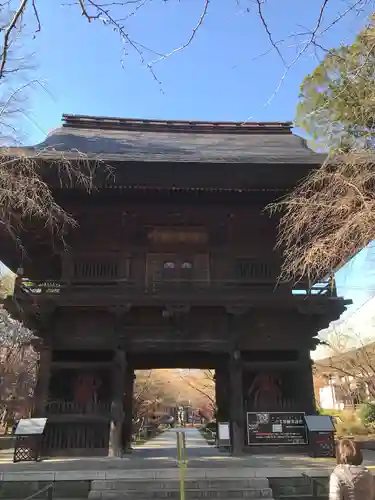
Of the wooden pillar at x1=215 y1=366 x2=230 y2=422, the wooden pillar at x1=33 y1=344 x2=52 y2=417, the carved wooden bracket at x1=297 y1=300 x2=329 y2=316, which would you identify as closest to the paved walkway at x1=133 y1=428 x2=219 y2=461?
the wooden pillar at x1=215 y1=366 x2=230 y2=422

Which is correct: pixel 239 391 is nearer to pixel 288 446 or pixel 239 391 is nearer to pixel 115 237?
pixel 288 446

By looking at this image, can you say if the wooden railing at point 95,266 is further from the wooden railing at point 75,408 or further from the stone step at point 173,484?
the stone step at point 173,484

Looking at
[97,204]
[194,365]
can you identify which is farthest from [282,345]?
[97,204]

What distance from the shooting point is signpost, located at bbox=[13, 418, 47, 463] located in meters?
9.62

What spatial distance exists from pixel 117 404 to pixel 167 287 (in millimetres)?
3035

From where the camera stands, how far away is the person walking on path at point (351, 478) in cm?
331

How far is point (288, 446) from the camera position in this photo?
1043cm

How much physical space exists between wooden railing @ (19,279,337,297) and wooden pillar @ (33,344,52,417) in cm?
155

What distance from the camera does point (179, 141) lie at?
1415 cm

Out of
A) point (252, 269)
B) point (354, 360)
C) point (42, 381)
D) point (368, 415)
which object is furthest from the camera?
point (354, 360)

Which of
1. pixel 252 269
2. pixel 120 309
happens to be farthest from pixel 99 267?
pixel 252 269

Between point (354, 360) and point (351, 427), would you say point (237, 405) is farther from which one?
point (354, 360)

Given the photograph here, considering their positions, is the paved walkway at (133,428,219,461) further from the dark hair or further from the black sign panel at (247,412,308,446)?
the dark hair

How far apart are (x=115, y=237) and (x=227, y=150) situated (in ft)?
14.1
